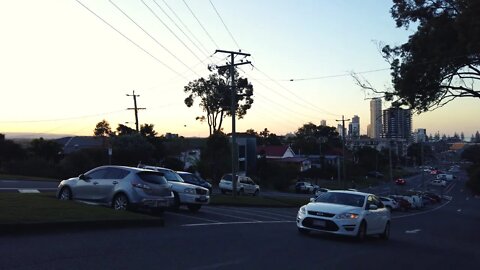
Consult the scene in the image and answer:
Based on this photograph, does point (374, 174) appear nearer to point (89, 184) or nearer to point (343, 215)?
point (89, 184)

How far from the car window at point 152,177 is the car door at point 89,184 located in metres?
1.37

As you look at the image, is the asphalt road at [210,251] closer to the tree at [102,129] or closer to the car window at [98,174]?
the car window at [98,174]

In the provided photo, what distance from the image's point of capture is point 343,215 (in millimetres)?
15852

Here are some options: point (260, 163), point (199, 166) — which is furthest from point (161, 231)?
point (260, 163)

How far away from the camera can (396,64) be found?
27.1 metres

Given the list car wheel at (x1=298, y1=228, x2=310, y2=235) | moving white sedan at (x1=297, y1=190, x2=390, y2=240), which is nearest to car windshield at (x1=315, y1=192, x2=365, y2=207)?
moving white sedan at (x1=297, y1=190, x2=390, y2=240)

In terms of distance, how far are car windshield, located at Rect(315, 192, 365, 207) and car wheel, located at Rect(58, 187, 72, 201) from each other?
847 centimetres

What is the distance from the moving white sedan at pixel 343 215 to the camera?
1579 cm

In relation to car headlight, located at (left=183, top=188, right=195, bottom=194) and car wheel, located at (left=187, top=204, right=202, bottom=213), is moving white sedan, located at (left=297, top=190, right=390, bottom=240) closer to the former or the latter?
car headlight, located at (left=183, top=188, right=195, bottom=194)

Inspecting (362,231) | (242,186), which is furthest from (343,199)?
(242,186)

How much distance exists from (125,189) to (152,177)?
0.99 meters

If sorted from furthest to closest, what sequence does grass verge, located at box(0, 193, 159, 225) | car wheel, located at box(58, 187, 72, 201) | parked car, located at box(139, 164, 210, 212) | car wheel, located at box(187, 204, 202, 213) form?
car wheel, located at box(187, 204, 202, 213)
parked car, located at box(139, 164, 210, 212)
car wheel, located at box(58, 187, 72, 201)
grass verge, located at box(0, 193, 159, 225)

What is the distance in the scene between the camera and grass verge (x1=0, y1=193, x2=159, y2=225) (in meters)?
13.3

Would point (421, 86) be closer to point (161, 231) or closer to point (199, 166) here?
point (161, 231)
